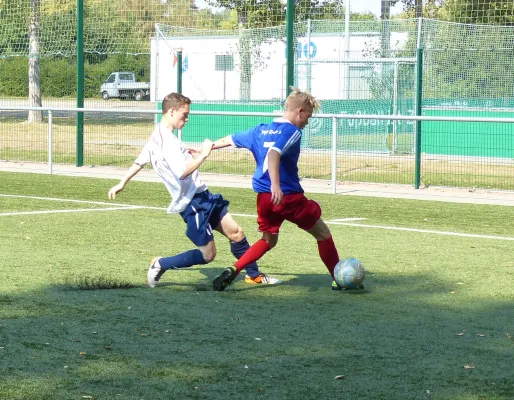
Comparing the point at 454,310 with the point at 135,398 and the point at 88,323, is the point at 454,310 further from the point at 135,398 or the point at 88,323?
the point at 135,398

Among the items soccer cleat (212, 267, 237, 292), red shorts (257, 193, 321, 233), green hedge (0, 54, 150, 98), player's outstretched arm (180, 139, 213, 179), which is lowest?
soccer cleat (212, 267, 237, 292)

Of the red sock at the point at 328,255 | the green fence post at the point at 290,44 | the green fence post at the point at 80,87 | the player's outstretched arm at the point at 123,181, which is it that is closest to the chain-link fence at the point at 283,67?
the green fence post at the point at 80,87

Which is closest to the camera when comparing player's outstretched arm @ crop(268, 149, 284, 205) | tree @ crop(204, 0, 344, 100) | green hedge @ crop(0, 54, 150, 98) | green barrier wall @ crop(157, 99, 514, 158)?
player's outstretched arm @ crop(268, 149, 284, 205)

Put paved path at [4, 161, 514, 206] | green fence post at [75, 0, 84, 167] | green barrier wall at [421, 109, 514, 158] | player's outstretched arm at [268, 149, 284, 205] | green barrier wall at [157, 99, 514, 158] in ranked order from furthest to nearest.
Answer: green fence post at [75, 0, 84, 167]
green barrier wall at [157, 99, 514, 158]
green barrier wall at [421, 109, 514, 158]
paved path at [4, 161, 514, 206]
player's outstretched arm at [268, 149, 284, 205]

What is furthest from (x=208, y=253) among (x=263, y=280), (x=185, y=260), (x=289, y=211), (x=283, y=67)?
(x=283, y=67)

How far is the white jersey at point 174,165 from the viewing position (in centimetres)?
769

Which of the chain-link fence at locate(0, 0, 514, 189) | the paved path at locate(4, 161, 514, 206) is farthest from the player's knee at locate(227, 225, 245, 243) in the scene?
the chain-link fence at locate(0, 0, 514, 189)

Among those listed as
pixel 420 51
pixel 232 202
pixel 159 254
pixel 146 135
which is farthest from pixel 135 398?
pixel 146 135

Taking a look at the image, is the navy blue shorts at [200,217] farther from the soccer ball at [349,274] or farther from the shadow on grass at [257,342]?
the soccer ball at [349,274]

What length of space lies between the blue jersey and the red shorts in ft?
0.20

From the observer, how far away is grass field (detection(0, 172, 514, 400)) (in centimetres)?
513

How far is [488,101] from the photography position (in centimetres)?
2395

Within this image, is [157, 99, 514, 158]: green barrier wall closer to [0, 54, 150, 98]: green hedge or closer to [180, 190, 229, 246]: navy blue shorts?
[0, 54, 150, 98]: green hedge

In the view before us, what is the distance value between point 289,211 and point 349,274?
2.13ft
